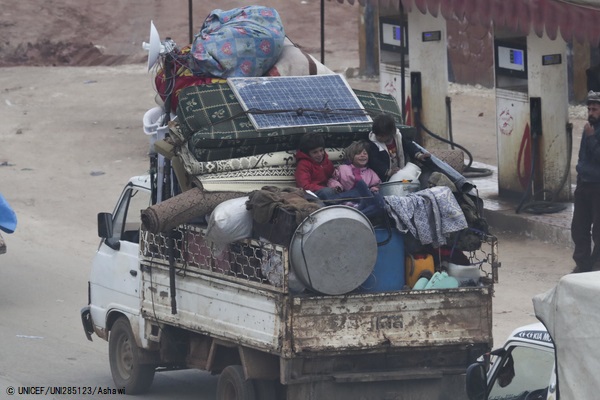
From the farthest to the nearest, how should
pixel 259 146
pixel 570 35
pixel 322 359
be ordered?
pixel 570 35 < pixel 259 146 < pixel 322 359

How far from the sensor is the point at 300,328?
8.22 meters

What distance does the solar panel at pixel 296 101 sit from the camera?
31.7 feet

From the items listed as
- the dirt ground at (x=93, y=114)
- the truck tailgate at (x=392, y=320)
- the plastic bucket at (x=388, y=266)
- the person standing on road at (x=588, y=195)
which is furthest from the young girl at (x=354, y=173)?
the person standing on road at (x=588, y=195)

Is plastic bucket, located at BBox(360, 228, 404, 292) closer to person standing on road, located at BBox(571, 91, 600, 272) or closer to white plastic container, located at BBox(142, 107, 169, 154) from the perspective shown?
white plastic container, located at BBox(142, 107, 169, 154)

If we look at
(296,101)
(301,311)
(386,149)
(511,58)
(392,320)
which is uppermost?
(511,58)

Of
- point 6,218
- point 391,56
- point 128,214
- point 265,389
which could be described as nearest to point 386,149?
point 265,389

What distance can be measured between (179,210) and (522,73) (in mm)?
7841

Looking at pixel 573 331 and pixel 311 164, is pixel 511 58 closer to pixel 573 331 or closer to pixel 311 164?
pixel 311 164

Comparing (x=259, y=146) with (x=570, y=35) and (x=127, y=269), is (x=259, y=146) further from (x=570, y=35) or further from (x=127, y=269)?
(x=570, y=35)

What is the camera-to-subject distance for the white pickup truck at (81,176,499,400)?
8.27 m

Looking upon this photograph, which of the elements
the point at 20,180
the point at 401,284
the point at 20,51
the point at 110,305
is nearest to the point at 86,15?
the point at 20,51

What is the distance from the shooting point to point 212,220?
336 inches

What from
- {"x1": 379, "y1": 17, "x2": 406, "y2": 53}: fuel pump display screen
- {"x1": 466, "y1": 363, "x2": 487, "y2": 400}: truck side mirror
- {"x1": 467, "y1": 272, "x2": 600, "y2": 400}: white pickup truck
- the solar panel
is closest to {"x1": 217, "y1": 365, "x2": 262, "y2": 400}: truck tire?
the solar panel

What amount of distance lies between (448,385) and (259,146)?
2184 mm
